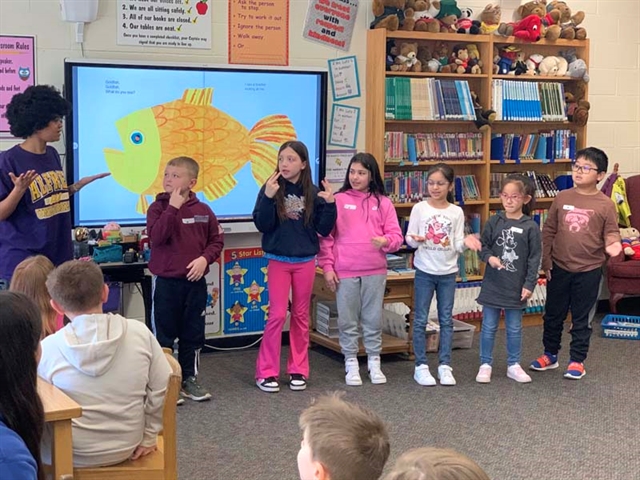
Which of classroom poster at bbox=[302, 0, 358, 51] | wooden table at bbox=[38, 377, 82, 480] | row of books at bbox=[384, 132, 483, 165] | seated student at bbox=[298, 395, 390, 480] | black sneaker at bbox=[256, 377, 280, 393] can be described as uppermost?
classroom poster at bbox=[302, 0, 358, 51]

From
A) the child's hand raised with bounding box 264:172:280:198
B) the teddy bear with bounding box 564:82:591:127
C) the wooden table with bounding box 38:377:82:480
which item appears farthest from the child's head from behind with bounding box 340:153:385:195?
the wooden table with bounding box 38:377:82:480

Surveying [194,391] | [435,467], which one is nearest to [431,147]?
[194,391]

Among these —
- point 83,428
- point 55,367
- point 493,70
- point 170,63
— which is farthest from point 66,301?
point 493,70

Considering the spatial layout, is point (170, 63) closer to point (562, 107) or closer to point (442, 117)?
point (442, 117)

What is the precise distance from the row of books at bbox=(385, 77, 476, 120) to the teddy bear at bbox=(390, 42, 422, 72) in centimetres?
7

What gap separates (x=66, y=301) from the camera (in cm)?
263

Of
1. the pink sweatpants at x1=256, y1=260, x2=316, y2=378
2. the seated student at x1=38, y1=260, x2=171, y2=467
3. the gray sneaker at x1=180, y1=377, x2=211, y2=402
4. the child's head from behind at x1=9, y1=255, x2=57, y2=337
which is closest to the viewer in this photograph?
the seated student at x1=38, y1=260, x2=171, y2=467

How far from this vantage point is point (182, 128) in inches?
200

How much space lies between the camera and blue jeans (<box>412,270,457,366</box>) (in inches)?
189

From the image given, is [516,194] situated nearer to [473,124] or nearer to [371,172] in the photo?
[371,172]

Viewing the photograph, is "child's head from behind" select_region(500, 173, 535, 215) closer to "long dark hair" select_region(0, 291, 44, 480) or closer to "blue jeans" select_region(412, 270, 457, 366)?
"blue jeans" select_region(412, 270, 457, 366)

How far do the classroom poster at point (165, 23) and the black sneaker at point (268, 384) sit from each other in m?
1.97

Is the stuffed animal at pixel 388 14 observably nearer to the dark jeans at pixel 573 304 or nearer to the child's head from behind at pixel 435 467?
the dark jeans at pixel 573 304

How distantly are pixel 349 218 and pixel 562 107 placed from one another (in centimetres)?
239
